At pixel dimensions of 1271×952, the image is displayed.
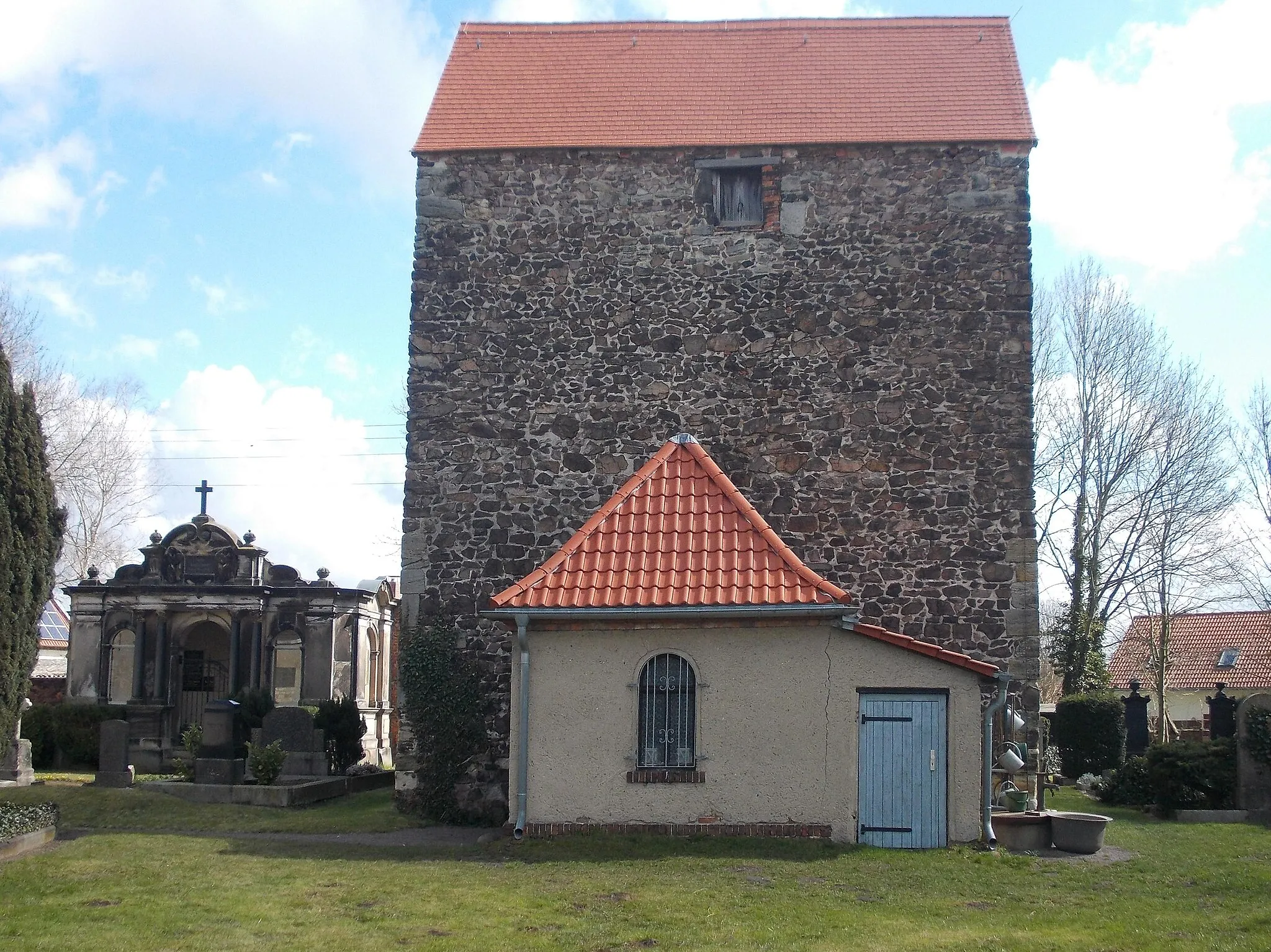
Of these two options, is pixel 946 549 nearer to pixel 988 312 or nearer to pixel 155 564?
pixel 988 312

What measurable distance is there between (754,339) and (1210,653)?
28.7 metres

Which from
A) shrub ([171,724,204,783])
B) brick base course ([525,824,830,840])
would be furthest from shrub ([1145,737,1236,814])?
shrub ([171,724,204,783])

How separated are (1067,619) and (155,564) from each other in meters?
20.4

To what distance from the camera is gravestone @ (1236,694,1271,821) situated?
15.3m

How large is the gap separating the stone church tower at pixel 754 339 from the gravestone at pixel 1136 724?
7461 mm

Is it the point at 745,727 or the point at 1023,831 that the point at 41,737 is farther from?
the point at 1023,831

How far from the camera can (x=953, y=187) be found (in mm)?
15500

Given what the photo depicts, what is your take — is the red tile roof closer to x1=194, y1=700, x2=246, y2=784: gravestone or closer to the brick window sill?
the brick window sill

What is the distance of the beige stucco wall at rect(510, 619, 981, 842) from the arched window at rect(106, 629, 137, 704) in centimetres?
1633

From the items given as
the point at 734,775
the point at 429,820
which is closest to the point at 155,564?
the point at 429,820

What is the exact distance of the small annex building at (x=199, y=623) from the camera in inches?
984

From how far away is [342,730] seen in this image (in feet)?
68.5

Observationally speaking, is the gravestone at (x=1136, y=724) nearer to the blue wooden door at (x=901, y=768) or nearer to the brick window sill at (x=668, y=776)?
the blue wooden door at (x=901, y=768)

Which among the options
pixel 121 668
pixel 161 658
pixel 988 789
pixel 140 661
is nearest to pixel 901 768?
pixel 988 789
